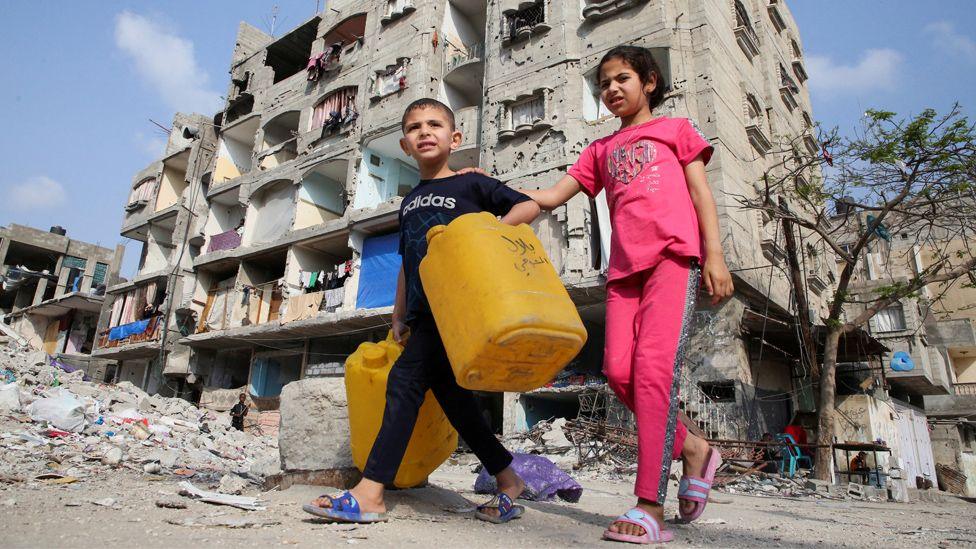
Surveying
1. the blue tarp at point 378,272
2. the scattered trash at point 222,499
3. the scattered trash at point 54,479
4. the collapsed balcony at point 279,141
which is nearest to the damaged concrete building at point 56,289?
the collapsed balcony at point 279,141

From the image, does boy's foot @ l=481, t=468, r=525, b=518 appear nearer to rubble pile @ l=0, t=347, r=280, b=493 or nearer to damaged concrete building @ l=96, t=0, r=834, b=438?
rubble pile @ l=0, t=347, r=280, b=493

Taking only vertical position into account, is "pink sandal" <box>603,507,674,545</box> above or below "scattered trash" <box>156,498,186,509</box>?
above

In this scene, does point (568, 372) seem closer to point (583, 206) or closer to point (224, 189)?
point (583, 206)

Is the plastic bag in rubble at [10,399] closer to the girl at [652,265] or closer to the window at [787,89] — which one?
the girl at [652,265]

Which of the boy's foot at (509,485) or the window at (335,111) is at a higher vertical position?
the window at (335,111)

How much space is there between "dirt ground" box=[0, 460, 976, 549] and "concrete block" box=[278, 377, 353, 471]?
0.21 m

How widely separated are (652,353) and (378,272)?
13307 millimetres

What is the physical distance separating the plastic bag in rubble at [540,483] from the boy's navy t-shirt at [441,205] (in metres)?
1.62

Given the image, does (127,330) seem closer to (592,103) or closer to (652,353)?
(592,103)

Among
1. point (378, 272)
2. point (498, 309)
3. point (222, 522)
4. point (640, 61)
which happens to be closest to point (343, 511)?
point (222, 522)

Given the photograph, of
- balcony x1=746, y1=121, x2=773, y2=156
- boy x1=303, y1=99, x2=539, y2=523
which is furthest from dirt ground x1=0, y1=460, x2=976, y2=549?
balcony x1=746, y1=121, x2=773, y2=156

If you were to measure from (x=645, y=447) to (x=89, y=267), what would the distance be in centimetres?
3767

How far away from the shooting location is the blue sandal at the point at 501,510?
2.22m

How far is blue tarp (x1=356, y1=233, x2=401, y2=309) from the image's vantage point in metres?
14.7
